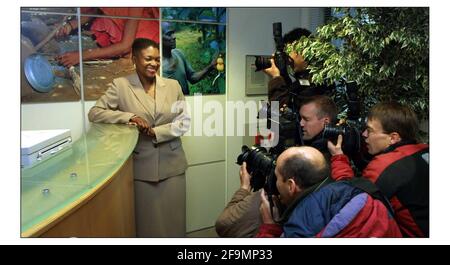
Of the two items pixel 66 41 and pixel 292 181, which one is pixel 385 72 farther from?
pixel 66 41

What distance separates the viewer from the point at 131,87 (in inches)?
69.8

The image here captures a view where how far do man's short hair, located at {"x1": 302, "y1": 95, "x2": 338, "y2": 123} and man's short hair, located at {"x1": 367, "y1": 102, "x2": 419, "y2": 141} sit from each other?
168 millimetres

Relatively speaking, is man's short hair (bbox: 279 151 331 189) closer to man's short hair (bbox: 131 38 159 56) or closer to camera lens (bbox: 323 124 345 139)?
camera lens (bbox: 323 124 345 139)

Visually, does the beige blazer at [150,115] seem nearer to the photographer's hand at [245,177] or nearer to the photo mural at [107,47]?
the photo mural at [107,47]

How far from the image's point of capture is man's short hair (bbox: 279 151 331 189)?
125 cm

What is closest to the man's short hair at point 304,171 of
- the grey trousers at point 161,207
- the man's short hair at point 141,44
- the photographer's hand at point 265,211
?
the photographer's hand at point 265,211

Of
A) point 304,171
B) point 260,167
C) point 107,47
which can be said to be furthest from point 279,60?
point 107,47

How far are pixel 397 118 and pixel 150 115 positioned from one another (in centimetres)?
101

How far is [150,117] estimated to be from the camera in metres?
1.77

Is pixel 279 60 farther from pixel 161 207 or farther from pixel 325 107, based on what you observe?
pixel 161 207

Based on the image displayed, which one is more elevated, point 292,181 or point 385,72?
point 385,72
